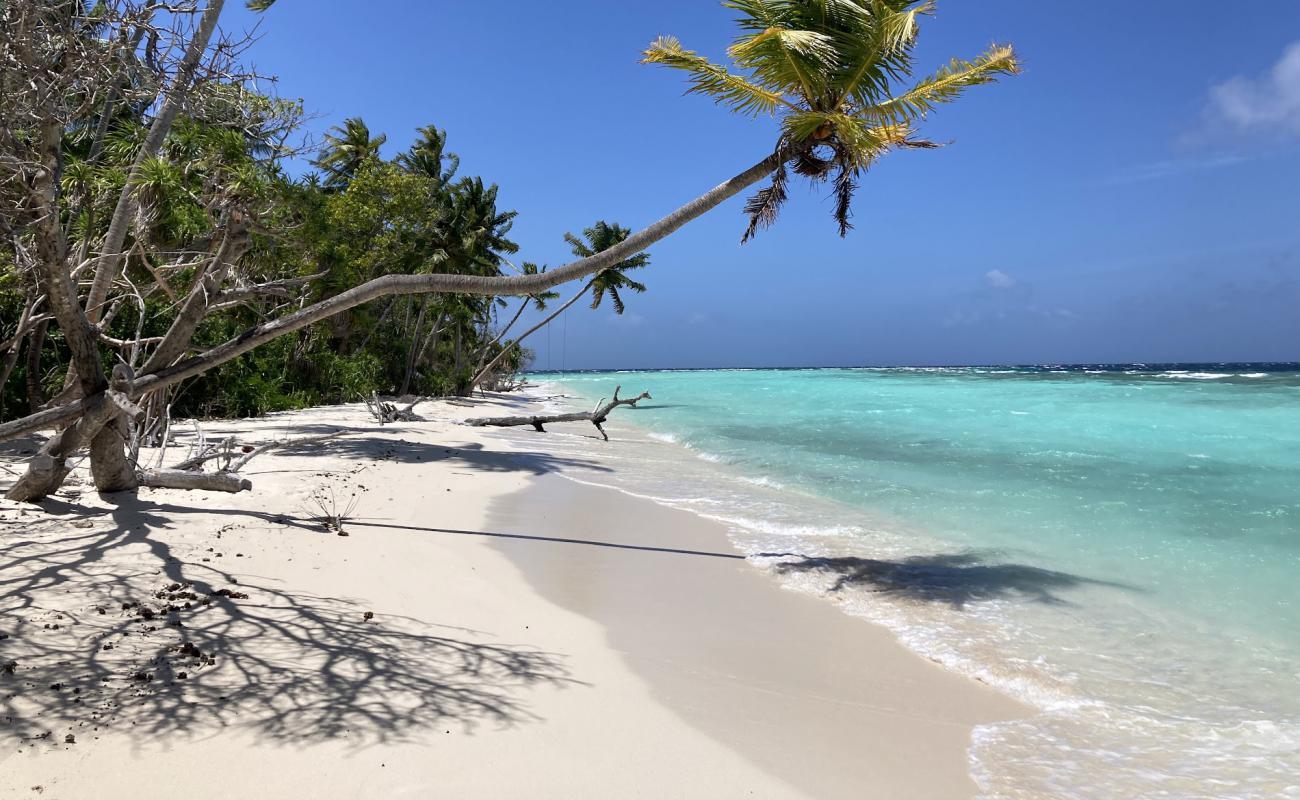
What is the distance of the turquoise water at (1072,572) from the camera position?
3.57 meters

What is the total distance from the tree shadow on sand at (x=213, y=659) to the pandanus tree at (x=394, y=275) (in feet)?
4.74

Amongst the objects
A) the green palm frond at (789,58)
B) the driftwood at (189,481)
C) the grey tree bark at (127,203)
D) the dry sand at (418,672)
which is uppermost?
the green palm frond at (789,58)

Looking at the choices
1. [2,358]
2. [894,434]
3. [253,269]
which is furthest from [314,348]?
[894,434]

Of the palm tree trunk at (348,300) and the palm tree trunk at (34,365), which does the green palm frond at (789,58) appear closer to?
the palm tree trunk at (348,300)

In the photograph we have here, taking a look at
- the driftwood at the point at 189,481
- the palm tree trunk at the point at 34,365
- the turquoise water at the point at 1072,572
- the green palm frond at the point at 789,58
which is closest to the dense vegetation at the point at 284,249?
the palm tree trunk at the point at 34,365

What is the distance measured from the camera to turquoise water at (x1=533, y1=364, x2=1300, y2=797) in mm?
3568

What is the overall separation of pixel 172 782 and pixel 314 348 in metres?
22.9

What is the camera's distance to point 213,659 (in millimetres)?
3439

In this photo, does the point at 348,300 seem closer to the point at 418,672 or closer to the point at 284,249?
the point at 418,672

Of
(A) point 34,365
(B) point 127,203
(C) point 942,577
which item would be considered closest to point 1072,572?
(C) point 942,577

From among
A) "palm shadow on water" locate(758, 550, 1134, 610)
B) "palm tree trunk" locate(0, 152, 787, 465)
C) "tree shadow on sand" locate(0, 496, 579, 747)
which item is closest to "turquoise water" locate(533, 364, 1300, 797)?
"palm shadow on water" locate(758, 550, 1134, 610)

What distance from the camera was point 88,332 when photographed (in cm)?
582

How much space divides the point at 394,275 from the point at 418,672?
13.5 ft

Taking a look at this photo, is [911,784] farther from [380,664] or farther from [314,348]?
[314,348]
